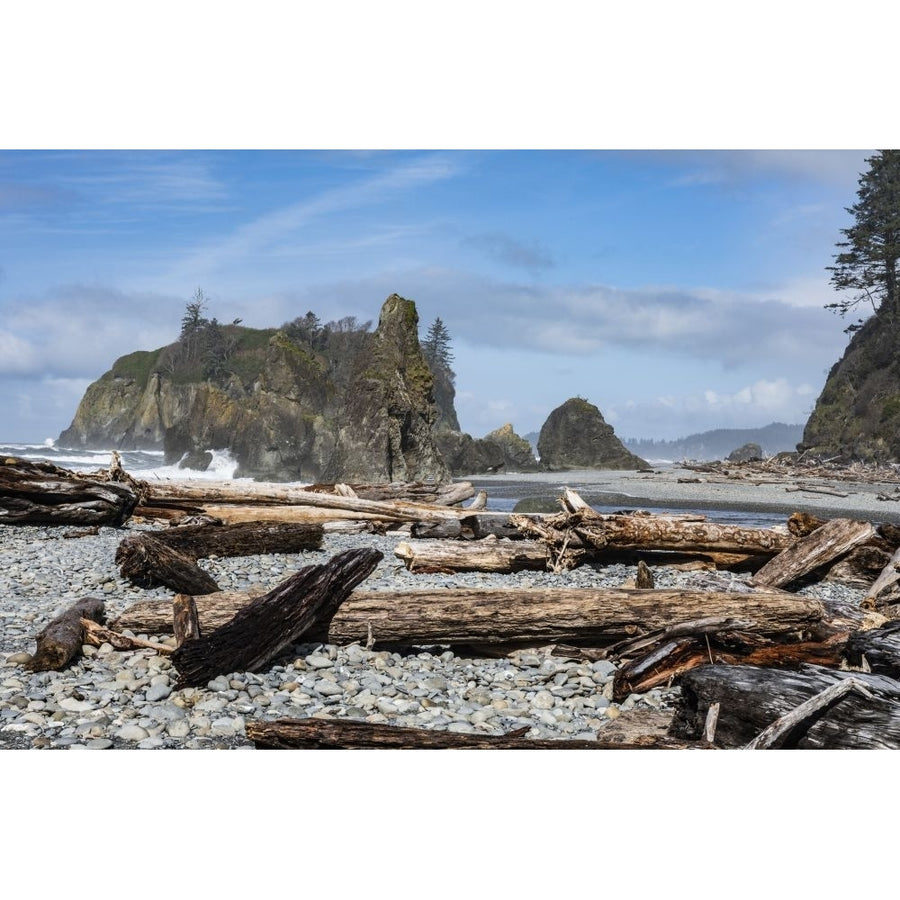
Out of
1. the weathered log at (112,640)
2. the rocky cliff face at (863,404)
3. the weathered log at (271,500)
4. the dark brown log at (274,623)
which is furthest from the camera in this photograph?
the rocky cliff face at (863,404)

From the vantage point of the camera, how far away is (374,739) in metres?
5.05

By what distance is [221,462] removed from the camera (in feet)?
193

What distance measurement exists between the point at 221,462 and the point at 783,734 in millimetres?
57496

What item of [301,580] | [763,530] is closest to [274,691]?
[301,580]

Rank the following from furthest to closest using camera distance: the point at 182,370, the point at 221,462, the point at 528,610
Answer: the point at 182,370
the point at 221,462
the point at 528,610

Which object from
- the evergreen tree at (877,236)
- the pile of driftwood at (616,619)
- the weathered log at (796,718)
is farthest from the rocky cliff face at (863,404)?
the weathered log at (796,718)

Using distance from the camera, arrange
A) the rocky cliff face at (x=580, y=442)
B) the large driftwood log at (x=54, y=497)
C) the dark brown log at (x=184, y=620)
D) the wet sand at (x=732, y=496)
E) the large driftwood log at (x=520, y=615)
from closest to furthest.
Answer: the dark brown log at (x=184, y=620), the large driftwood log at (x=520, y=615), the large driftwood log at (x=54, y=497), the wet sand at (x=732, y=496), the rocky cliff face at (x=580, y=442)

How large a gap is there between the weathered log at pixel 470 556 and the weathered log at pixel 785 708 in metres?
5.98

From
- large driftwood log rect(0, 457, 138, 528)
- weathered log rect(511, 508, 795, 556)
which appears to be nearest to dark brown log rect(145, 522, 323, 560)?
large driftwood log rect(0, 457, 138, 528)

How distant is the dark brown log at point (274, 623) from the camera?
20.9 ft

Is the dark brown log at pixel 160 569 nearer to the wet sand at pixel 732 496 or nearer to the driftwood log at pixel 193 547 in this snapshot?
the driftwood log at pixel 193 547

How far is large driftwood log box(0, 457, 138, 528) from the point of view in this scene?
1470cm

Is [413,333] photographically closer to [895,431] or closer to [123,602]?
[895,431]

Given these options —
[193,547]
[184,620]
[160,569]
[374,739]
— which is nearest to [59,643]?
[184,620]
